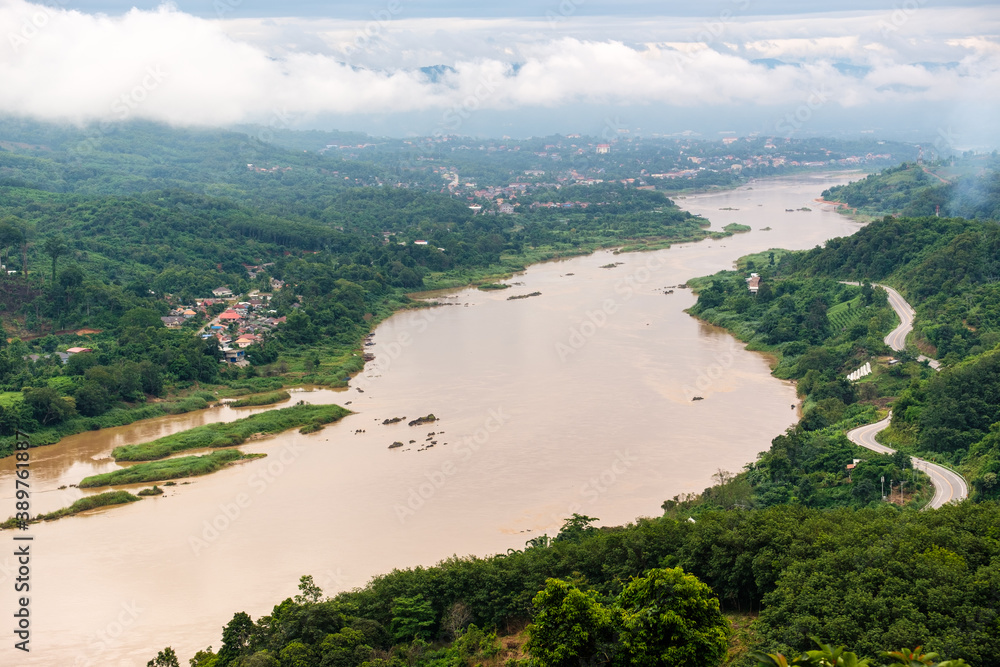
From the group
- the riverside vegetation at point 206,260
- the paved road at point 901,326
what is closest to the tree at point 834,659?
the paved road at point 901,326

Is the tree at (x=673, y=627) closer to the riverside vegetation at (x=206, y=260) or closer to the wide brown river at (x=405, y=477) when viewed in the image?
the wide brown river at (x=405, y=477)

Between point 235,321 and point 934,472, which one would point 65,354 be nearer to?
point 235,321

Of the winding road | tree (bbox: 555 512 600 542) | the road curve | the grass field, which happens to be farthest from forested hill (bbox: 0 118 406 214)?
tree (bbox: 555 512 600 542)

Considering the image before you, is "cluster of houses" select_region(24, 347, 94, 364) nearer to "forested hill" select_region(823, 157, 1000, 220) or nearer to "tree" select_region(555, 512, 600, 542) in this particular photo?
"tree" select_region(555, 512, 600, 542)

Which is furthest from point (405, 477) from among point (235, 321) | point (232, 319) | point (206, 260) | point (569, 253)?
point (569, 253)

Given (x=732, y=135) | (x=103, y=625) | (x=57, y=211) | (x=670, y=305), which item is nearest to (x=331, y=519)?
(x=103, y=625)
